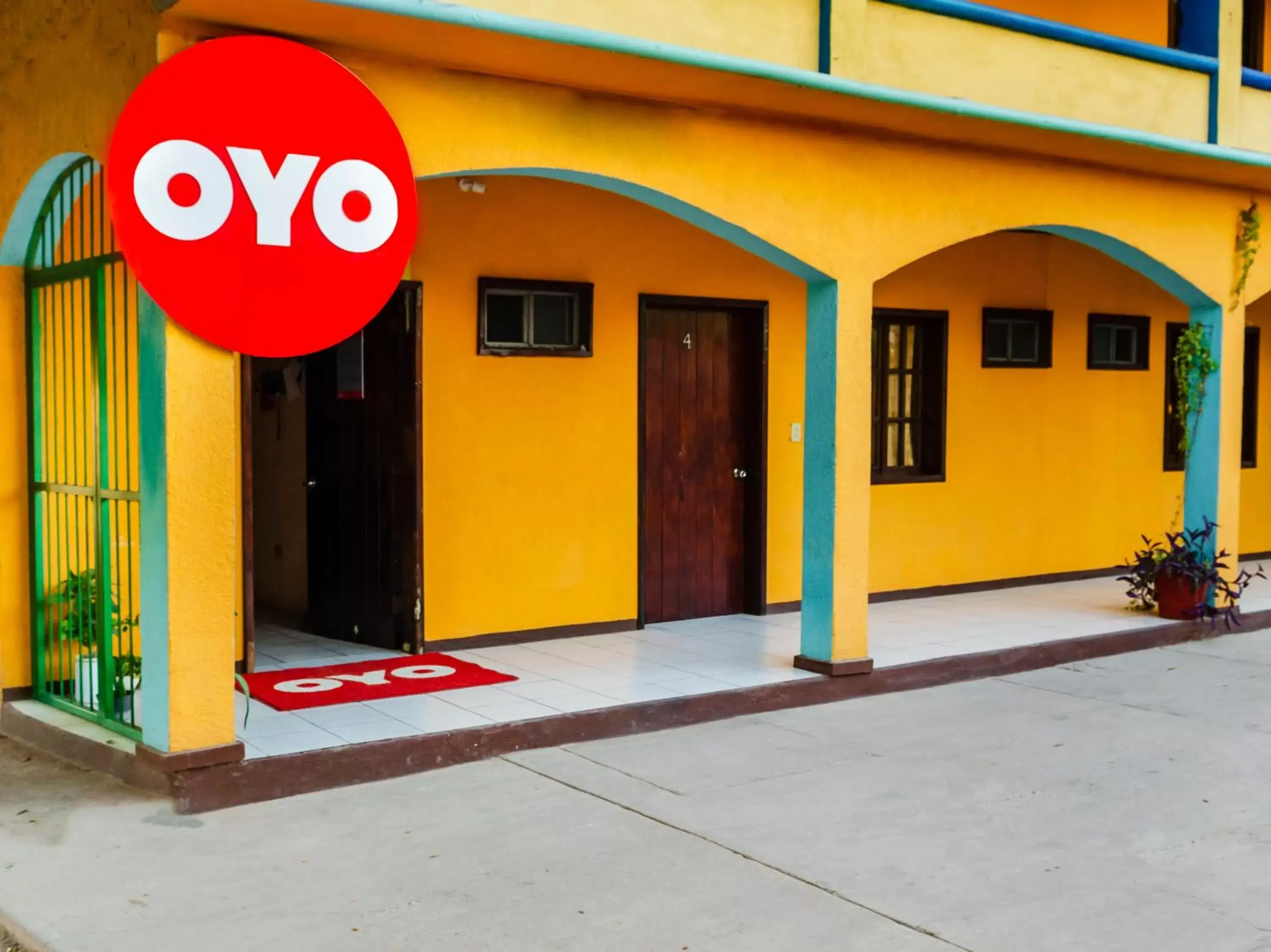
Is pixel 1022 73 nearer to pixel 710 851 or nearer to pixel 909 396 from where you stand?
pixel 909 396

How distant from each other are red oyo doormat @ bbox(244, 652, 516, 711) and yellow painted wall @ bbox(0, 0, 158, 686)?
1262 millimetres

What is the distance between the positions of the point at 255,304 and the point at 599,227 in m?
3.69

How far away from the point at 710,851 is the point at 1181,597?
5.85 meters

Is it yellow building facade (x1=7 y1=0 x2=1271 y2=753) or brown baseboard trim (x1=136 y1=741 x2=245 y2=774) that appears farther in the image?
yellow building facade (x1=7 y1=0 x2=1271 y2=753)

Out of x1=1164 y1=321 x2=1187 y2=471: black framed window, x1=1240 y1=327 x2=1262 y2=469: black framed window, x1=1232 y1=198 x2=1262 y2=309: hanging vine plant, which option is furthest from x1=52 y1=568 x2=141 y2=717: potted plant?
x1=1240 y1=327 x2=1262 y2=469: black framed window

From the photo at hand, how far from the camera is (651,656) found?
7.95 metres

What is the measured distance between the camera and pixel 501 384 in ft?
27.0

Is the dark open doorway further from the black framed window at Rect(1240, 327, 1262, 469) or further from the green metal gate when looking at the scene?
the black framed window at Rect(1240, 327, 1262, 469)

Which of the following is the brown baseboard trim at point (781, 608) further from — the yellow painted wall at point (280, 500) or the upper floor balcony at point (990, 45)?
the upper floor balcony at point (990, 45)

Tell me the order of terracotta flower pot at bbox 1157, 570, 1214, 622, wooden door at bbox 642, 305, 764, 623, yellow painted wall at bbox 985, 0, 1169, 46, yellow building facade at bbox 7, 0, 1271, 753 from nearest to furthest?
yellow building facade at bbox 7, 0, 1271, 753 → wooden door at bbox 642, 305, 764, 623 → terracotta flower pot at bbox 1157, 570, 1214, 622 → yellow painted wall at bbox 985, 0, 1169, 46

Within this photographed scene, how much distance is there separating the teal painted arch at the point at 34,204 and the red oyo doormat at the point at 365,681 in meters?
2.50

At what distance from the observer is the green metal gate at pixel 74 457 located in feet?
20.3

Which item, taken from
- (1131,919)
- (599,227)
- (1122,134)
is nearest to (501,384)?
(599,227)

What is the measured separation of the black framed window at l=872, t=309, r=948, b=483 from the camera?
10305 mm
